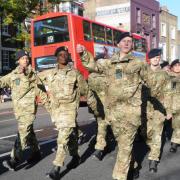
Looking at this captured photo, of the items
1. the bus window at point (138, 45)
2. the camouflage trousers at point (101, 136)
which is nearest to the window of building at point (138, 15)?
the bus window at point (138, 45)

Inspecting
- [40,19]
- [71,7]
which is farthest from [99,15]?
[40,19]

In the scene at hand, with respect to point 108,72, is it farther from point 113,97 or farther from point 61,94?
point 61,94

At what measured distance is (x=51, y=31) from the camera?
20.3 meters

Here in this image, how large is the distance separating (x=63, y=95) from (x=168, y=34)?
52508mm

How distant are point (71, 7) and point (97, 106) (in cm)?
3610

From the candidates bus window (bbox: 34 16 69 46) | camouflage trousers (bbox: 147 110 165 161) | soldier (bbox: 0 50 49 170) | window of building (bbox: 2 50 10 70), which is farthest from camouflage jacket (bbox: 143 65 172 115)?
window of building (bbox: 2 50 10 70)

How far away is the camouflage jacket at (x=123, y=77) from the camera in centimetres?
548

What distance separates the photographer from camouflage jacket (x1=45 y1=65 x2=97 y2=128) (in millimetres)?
6079

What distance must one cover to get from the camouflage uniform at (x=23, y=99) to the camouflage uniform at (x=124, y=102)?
4.75 feet

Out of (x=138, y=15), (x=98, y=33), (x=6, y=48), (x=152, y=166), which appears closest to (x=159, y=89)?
(x=152, y=166)

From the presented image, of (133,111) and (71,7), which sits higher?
(71,7)

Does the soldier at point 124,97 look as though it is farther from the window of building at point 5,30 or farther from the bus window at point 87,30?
the window of building at point 5,30

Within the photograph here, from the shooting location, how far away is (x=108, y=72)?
5.57 metres

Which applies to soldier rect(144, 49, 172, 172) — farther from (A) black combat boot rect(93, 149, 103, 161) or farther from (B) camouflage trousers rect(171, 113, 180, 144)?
(B) camouflage trousers rect(171, 113, 180, 144)
